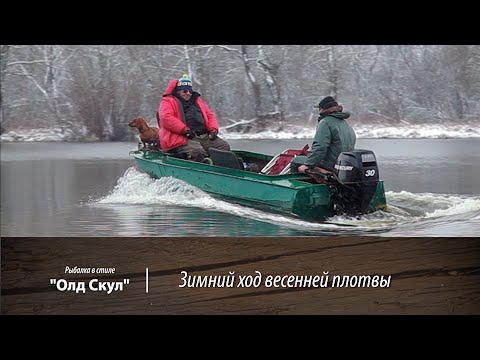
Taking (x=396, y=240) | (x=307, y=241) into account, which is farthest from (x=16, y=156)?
(x=396, y=240)

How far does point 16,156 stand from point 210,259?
2.05 meters

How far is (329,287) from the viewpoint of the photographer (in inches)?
298

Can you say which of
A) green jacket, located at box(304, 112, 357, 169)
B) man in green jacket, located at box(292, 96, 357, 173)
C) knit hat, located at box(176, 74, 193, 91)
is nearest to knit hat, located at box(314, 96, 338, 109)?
man in green jacket, located at box(292, 96, 357, 173)

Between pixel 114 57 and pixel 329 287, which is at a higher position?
pixel 114 57

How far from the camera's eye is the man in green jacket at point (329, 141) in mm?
7934

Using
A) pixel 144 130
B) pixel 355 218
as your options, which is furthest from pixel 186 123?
pixel 355 218

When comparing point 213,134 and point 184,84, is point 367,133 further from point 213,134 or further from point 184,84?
point 184,84

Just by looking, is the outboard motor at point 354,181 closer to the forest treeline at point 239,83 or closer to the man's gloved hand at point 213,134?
the forest treeline at point 239,83

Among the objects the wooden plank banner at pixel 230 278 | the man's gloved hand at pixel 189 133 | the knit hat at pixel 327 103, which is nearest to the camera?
the wooden plank banner at pixel 230 278

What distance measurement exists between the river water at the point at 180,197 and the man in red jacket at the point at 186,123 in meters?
0.26

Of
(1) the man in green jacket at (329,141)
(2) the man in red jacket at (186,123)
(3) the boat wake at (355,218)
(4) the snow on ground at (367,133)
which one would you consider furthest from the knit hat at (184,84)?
(1) the man in green jacket at (329,141)

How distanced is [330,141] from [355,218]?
2.33 ft

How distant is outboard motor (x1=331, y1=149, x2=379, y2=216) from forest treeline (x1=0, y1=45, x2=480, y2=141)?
557 mm

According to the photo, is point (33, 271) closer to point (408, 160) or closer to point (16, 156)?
point (16, 156)
